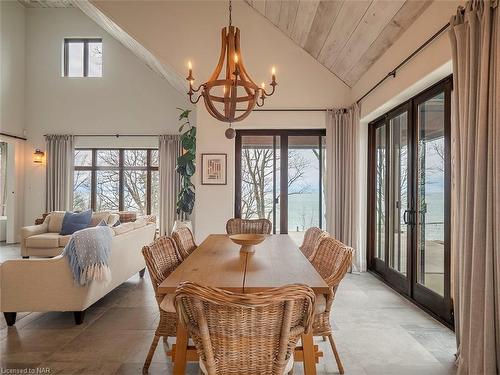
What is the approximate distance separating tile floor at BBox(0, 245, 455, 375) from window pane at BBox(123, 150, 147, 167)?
4.63 m

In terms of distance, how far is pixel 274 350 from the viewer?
4.29 feet

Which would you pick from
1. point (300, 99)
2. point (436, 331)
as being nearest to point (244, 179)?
point (300, 99)

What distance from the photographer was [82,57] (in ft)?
25.7

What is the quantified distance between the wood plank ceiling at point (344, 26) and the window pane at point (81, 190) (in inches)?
221

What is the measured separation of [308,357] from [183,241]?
4.77ft

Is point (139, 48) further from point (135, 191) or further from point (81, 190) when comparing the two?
point (81, 190)

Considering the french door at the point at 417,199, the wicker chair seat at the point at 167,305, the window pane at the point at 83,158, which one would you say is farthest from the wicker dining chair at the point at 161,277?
the window pane at the point at 83,158

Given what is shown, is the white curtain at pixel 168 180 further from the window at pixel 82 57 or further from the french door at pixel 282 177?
the french door at pixel 282 177

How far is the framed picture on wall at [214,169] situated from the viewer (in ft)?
16.6

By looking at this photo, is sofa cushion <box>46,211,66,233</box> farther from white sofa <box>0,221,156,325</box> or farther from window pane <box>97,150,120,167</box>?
white sofa <box>0,221,156,325</box>

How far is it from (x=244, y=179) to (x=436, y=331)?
11.0 feet

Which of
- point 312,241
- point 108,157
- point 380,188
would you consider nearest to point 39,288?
point 312,241

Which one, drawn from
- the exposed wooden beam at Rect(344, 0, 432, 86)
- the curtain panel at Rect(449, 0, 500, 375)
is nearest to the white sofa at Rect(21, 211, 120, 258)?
the exposed wooden beam at Rect(344, 0, 432, 86)

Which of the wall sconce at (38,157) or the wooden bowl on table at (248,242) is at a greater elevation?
the wall sconce at (38,157)
